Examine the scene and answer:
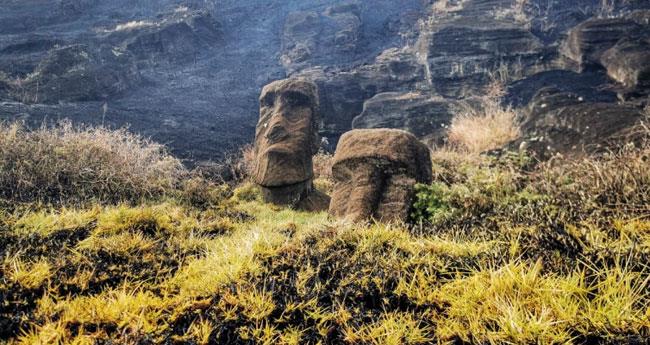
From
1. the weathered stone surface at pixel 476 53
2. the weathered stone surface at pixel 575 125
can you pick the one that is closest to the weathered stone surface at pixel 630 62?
the weathered stone surface at pixel 476 53

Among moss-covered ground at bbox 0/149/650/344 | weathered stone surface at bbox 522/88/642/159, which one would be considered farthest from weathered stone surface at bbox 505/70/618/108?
moss-covered ground at bbox 0/149/650/344

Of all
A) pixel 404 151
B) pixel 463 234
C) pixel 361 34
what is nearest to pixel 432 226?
pixel 463 234

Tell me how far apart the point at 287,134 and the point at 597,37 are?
38.3ft

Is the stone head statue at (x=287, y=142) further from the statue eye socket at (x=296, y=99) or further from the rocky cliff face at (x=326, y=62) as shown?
the rocky cliff face at (x=326, y=62)

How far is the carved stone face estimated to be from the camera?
21.6ft

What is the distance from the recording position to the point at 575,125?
6961mm

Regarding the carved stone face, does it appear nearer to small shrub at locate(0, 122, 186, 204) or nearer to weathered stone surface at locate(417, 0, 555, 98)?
small shrub at locate(0, 122, 186, 204)

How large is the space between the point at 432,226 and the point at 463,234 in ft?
2.03

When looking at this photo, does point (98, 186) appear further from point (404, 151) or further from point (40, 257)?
point (404, 151)

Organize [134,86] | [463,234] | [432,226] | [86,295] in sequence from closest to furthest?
[86,295] → [463,234] → [432,226] → [134,86]

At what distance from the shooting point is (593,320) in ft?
5.37

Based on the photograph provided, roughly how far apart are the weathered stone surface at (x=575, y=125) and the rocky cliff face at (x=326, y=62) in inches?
2.0

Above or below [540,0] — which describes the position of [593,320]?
below

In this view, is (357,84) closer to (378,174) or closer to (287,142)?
(287,142)
